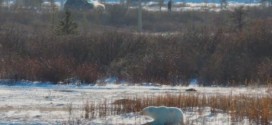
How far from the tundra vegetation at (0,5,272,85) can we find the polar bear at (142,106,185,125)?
844 centimetres

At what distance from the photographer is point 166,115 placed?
1422cm

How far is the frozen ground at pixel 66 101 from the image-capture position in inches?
579

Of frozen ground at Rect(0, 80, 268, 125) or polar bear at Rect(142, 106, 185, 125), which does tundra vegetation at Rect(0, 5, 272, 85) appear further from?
polar bear at Rect(142, 106, 185, 125)

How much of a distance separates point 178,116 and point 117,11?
37.8 meters

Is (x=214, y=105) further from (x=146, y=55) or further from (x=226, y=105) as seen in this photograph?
(x=146, y=55)

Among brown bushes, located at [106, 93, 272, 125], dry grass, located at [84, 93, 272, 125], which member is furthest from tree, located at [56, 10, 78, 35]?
brown bushes, located at [106, 93, 272, 125]

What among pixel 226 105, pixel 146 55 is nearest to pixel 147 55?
pixel 146 55

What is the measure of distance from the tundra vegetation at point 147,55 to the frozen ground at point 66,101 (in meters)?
1.20

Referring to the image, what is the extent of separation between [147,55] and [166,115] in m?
12.9

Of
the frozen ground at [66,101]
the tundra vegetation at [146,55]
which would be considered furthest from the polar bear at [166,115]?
the tundra vegetation at [146,55]

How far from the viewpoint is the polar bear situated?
14130mm

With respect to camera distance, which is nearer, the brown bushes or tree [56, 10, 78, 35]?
the brown bushes

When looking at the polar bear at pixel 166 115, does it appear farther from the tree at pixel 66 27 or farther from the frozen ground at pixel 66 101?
the tree at pixel 66 27

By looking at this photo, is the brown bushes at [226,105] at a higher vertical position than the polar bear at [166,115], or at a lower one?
lower
